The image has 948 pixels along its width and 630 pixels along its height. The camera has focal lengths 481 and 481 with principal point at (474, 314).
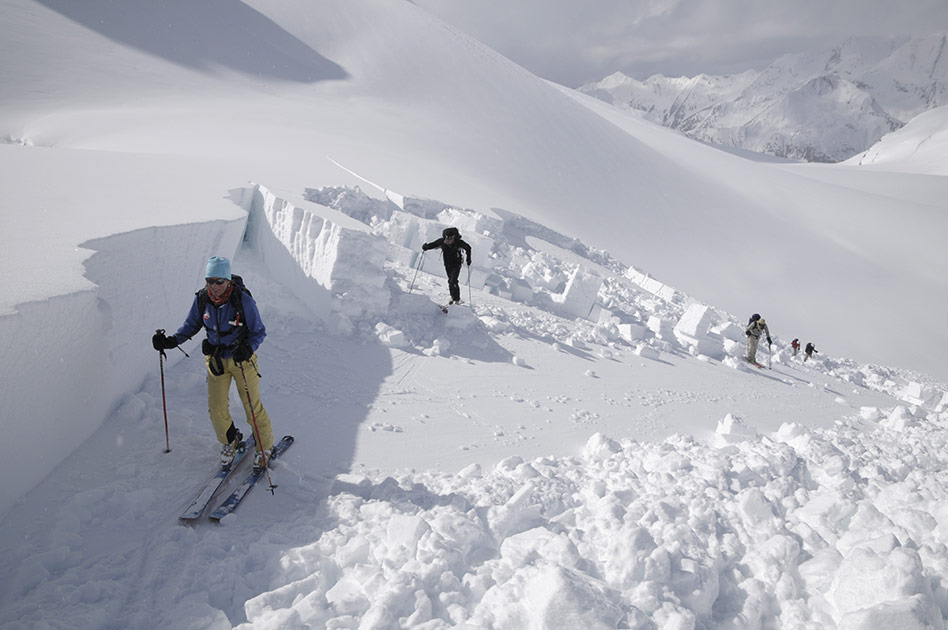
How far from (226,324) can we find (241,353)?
300 mm

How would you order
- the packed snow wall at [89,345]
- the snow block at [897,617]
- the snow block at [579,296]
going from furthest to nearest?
the snow block at [579,296] < the packed snow wall at [89,345] < the snow block at [897,617]

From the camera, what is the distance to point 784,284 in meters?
25.0

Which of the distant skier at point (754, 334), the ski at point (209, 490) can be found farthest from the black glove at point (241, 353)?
the distant skier at point (754, 334)

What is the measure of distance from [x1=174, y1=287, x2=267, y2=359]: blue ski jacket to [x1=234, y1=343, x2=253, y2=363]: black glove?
0.06 m

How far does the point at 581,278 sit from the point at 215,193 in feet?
25.5

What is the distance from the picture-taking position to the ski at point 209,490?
3707mm

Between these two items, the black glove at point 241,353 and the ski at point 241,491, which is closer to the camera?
the ski at point 241,491

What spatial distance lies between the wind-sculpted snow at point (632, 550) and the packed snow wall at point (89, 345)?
2097 millimetres

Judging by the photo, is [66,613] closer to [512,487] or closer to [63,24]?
[512,487]

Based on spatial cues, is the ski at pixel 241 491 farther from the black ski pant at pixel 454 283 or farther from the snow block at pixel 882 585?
the black ski pant at pixel 454 283

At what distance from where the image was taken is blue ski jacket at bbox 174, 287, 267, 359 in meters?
4.09

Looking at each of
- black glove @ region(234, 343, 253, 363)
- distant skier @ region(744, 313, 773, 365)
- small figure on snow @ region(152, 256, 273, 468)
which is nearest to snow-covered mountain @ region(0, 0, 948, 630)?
distant skier @ region(744, 313, 773, 365)

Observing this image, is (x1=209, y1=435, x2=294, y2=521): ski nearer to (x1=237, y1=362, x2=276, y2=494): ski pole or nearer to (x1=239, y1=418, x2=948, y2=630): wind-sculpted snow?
(x1=237, y1=362, x2=276, y2=494): ski pole

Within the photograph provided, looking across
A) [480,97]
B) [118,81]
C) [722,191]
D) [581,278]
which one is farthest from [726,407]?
[118,81]
